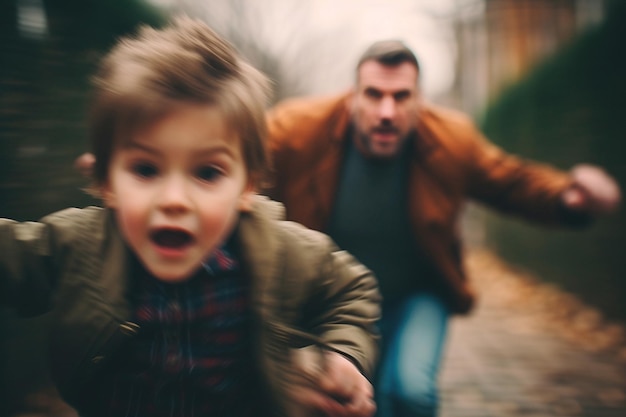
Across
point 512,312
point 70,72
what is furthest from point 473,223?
point 70,72

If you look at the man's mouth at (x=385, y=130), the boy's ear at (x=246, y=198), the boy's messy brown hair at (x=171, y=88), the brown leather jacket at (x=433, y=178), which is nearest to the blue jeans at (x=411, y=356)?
the brown leather jacket at (x=433, y=178)

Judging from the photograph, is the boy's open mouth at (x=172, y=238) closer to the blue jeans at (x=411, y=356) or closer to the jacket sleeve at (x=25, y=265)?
the jacket sleeve at (x=25, y=265)

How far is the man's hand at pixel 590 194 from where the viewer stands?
9.64 feet

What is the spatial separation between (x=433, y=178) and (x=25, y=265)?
2.07 meters

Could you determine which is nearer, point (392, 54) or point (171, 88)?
point (171, 88)

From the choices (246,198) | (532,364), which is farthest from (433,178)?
(532,364)

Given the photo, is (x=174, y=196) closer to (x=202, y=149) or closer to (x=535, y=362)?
(x=202, y=149)

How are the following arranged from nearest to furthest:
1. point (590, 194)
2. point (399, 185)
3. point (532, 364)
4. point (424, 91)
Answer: point (590, 194) → point (399, 185) → point (532, 364) → point (424, 91)

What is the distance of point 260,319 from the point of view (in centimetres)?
161

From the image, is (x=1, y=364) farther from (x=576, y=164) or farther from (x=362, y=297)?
(x=576, y=164)

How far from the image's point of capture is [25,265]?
152 centimetres

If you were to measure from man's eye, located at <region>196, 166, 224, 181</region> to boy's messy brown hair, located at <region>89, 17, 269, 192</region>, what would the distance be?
0.36 ft

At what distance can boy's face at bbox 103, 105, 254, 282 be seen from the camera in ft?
4.69

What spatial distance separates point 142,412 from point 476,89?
1827 centimetres
